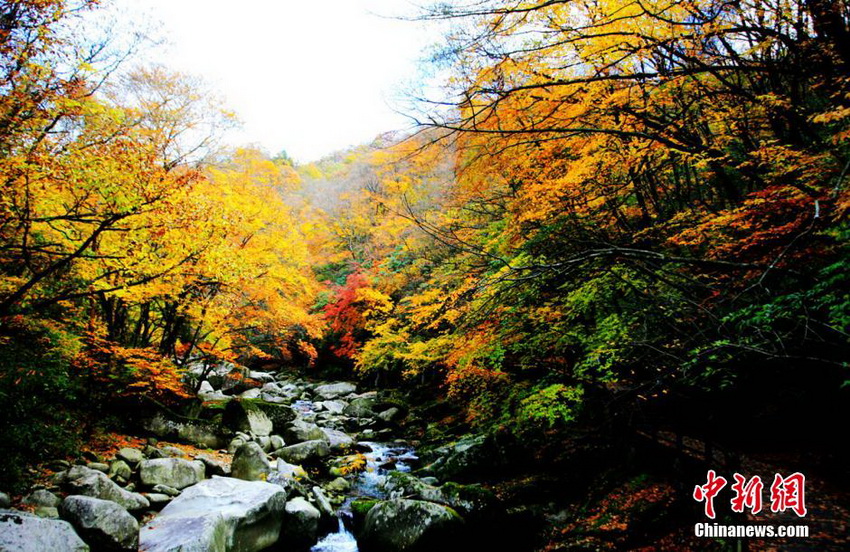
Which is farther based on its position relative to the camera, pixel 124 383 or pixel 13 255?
pixel 124 383

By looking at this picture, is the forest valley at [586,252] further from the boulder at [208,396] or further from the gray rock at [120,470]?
the boulder at [208,396]

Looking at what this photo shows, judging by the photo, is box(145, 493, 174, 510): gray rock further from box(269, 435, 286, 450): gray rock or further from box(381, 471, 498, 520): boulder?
box(269, 435, 286, 450): gray rock

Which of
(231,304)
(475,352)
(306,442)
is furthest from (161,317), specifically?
(475,352)

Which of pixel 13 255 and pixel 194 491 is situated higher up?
pixel 13 255

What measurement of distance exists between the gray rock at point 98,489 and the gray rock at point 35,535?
1.79 m

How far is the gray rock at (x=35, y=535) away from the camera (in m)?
3.61

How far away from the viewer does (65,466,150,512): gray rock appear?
5594 mm

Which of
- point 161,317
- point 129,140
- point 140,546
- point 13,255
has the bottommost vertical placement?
point 140,546

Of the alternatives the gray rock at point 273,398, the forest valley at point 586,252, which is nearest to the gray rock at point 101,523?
the forest valley at point 586,252

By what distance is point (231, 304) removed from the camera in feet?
41.1

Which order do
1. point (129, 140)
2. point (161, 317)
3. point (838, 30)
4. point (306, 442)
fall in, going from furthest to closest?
1. point (161, 317)
2. point (306, 442)
3. point (129, 140)
4. point (838, 30)

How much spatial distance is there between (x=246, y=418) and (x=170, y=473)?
439 centimetres

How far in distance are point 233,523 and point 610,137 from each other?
26.4ft

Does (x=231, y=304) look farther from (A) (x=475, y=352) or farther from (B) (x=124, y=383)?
(A) (x=475, y=352)
